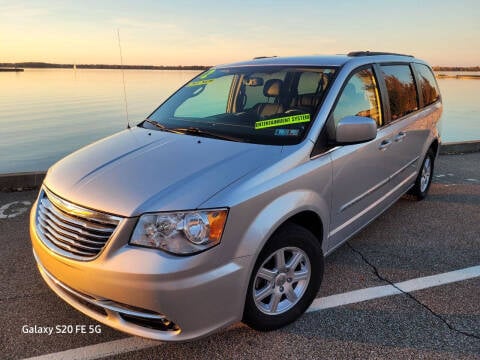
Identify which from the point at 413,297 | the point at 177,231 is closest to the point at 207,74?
the point at 177,231

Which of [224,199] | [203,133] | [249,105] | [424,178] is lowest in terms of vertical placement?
[424,178]

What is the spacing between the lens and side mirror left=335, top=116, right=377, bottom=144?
2619 millimetres

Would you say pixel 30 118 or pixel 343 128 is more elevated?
pixel 343 128

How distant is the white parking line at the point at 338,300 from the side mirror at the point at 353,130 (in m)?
1.17

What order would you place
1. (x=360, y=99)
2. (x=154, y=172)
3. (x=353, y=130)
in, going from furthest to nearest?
(x=360, y=99), (x=353, y=130), (x=154, y=172)

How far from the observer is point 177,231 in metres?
1.96

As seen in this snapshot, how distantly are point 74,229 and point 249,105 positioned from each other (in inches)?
69.1

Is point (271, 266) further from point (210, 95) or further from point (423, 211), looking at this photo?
point (423, 211)

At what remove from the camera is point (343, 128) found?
8.58ft

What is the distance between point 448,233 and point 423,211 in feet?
2.21

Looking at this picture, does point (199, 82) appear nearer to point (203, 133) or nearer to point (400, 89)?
point (203, 133)

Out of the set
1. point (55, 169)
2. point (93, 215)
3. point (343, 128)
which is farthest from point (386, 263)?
point (55, 169)

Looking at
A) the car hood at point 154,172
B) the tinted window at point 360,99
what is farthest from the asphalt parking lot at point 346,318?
the tinted window at point 360,99

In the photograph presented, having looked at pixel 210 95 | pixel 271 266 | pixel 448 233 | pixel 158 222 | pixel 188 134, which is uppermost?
pixel 210 95
